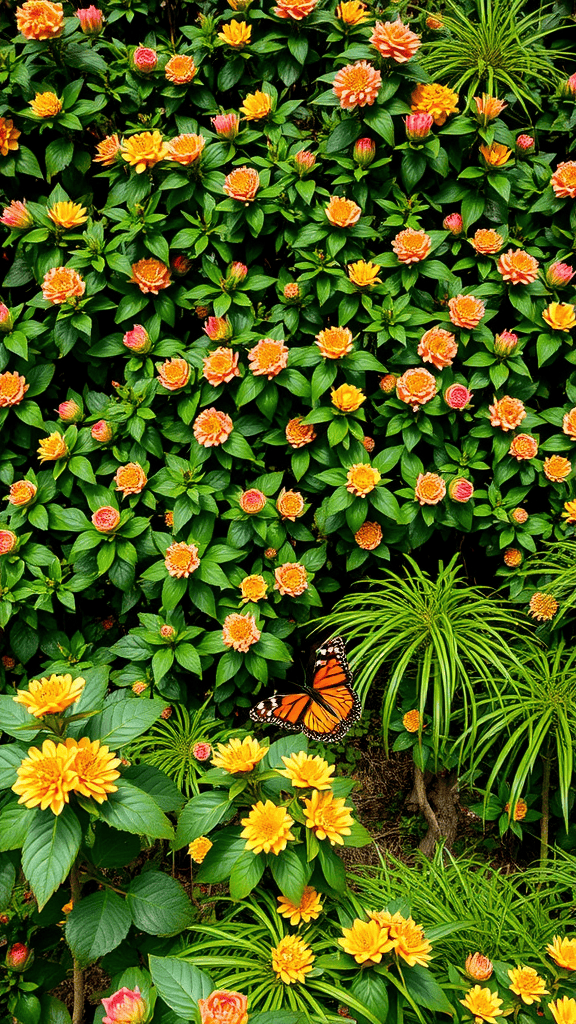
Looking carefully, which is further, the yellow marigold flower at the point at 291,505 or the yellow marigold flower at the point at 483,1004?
the yellow marigold flower at the point at 291,505

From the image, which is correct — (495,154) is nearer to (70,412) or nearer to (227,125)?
(227,125)

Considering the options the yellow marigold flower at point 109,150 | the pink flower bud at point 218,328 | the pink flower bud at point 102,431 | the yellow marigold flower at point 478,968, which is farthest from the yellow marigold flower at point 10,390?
the yellow marigold flower at point 478,968

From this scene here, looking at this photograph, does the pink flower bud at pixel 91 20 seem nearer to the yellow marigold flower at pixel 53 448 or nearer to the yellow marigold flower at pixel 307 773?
the yellow marigold flower at pixel 53 448

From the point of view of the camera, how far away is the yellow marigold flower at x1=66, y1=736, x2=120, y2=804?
1.06 metres

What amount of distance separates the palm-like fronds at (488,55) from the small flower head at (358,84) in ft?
0.83

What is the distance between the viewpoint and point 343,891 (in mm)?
1251

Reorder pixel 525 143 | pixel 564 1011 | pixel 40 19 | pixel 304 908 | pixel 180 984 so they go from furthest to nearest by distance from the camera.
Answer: pixel 525 143
pixel 40 19
pixel 304 908
pixel 564 1011
pixel 180 984

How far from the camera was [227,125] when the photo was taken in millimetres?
2018

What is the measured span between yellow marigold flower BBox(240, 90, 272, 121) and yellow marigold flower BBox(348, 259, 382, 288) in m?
0.53

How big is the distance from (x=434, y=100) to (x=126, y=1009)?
2.29 m

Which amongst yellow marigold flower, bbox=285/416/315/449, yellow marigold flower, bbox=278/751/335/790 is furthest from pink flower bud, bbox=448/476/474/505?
yellow marigold flower, bbox=278/751/335/790

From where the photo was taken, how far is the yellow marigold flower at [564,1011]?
3.69 ft

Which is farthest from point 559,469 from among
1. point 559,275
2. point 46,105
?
point 46,105

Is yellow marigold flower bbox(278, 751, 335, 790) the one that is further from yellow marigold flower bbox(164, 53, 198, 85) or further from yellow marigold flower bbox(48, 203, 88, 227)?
yellow marigold flower bbox(164, 53, 198, 85)
